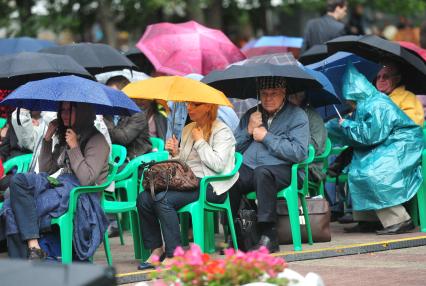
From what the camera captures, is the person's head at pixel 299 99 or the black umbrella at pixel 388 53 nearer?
the black umbrella at pixel 388 53

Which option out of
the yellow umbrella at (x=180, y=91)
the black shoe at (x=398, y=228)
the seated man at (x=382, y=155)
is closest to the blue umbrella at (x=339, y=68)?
the seated man at (x=382, y=155)

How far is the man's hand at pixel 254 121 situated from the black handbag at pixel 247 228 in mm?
712

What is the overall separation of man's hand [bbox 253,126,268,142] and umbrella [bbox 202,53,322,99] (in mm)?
445

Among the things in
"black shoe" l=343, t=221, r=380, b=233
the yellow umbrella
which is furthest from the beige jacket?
"black shoe" l=343, t=221, r=380, b=233

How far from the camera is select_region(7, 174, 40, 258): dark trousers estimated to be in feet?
28.1

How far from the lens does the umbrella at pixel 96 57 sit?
472 inches

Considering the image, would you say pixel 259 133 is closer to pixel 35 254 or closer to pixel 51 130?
pixel 51 130

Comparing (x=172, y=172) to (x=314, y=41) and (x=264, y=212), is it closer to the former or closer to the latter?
(x=264, y=212)

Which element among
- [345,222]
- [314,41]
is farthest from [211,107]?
[314,41]

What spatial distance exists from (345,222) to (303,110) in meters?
2.08

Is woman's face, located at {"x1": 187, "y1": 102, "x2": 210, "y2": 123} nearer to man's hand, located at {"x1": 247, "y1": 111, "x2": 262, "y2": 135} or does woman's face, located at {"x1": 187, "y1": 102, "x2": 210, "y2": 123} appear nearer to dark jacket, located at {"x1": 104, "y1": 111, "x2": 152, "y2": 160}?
man's hand, located at {"x1": 247, "y1": 111, "x2": 262, "y2": 135}

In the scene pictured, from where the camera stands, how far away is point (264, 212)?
9664mm

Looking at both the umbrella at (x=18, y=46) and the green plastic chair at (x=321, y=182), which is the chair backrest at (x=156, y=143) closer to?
the green plastic chair at (x=321, y=182)

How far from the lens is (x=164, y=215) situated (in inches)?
356
